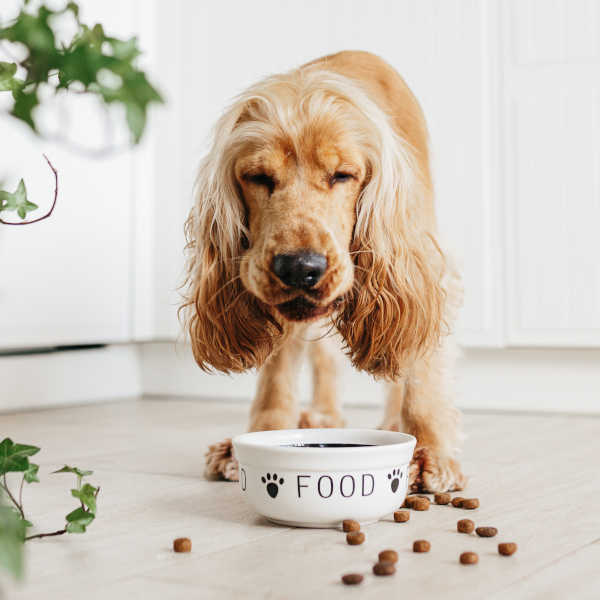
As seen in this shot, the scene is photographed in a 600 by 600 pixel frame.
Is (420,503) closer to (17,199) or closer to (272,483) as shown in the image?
(272,483)

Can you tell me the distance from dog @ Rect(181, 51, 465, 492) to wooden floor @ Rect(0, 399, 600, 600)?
169mm

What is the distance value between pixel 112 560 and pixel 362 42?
2.31m

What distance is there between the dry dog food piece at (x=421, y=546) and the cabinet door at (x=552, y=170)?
1750 millimetres

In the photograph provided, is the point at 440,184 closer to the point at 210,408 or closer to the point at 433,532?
the point at 210,408

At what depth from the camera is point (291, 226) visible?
1.46 metres

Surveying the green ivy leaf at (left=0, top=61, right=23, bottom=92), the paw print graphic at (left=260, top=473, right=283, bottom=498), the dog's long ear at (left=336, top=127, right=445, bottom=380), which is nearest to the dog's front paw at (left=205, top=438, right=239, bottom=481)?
the dog's long ear at (left=336, top=127, right=445, bottom=380)

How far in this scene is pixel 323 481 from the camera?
A: 1235mm

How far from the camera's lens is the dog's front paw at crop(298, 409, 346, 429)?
7.46 feet

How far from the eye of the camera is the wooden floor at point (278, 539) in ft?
3.30

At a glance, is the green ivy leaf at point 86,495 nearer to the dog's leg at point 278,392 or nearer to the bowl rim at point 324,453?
the bowl rim at point 324,453

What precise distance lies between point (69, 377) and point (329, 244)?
1903 mm

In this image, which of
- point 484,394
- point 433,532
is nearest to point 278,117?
point 433,532

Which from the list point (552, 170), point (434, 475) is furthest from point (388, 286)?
point (552, 170)

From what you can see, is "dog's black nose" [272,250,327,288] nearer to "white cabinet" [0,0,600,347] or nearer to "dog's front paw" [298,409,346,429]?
"dog's front paw" [298,409,346,429]
